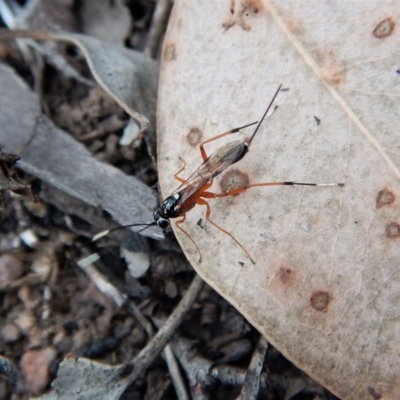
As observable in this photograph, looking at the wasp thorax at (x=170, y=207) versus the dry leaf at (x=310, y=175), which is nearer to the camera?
the dry leaf at (x=310, y=175)

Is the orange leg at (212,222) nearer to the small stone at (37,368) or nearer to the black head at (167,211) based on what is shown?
the black head at (167,211)

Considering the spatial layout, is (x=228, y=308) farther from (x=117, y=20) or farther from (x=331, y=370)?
(x=117, y=20)

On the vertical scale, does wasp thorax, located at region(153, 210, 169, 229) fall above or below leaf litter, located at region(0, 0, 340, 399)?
above

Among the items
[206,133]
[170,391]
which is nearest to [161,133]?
[206,133]

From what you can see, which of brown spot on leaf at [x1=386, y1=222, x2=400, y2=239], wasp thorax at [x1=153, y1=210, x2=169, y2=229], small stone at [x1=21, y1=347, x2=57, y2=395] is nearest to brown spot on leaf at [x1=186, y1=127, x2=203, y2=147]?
wasp thorax at [x1=153, y1=210, x2=169, y2=229]

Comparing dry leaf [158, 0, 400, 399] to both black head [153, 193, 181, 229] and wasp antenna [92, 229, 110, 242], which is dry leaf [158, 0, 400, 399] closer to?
black head [153, 193, 181, 229]

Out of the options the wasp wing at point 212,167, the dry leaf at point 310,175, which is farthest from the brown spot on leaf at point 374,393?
the wasp wing at point 212,167

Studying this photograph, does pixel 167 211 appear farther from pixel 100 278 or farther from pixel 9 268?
pixel 9 268
